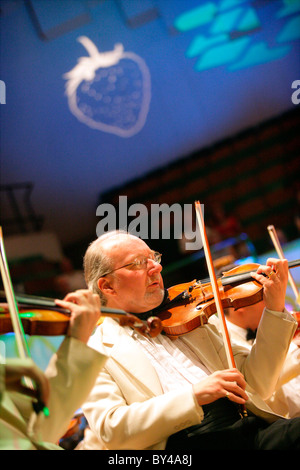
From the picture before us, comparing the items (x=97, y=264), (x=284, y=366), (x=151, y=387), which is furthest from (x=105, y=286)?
(x=284, y=366)

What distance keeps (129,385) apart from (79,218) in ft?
16.0

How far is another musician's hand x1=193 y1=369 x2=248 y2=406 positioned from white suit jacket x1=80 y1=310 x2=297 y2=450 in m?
0.03

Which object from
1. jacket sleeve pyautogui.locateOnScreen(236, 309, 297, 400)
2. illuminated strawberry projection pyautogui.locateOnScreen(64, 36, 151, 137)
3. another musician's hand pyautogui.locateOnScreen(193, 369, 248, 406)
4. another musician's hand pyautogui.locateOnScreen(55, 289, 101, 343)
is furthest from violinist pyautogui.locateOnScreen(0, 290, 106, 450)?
illuminated strawberry projection pyautogui.locateOnScreen(64, 36, 151, 137)

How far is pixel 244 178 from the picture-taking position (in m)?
6.20

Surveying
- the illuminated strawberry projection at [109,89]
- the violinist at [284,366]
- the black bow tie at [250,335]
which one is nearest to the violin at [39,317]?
the violinist at [284,366]

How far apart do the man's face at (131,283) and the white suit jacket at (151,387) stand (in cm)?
11

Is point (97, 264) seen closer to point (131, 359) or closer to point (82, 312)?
point (131, 359)

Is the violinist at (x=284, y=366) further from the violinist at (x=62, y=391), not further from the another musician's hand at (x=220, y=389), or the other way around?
the violinist at (x=62, y=391)

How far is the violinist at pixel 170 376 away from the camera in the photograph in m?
1.43

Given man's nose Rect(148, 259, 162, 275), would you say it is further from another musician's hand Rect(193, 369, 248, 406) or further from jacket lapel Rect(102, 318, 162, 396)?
another musician's hand Rect(193, 369, 248, 406)

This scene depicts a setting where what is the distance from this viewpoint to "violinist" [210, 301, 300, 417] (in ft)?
6.64

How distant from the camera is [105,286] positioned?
194cm
